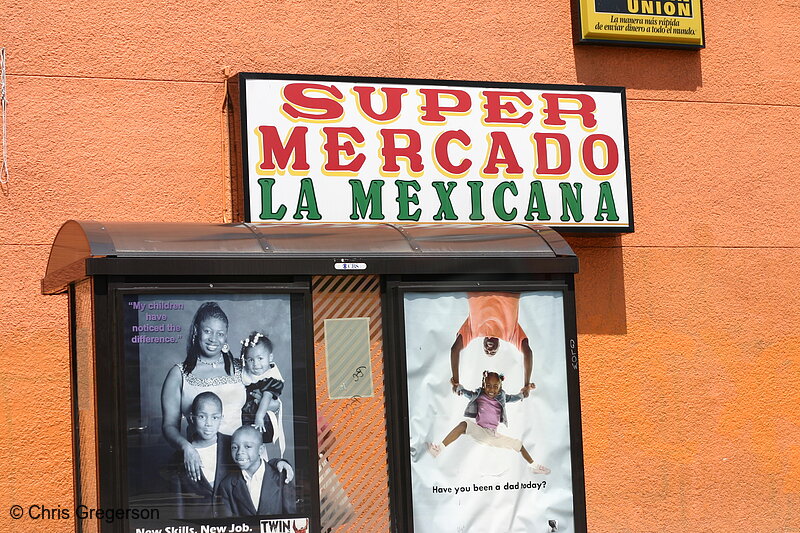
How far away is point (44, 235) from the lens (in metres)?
9.10

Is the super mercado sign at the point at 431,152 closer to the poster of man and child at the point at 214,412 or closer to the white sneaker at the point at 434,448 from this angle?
the poster of man and child at the point at 214,412

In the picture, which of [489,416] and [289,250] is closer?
[289,250]

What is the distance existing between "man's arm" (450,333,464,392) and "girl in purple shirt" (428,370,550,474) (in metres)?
0.05

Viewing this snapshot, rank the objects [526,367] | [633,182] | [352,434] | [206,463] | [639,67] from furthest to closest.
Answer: [639,67]
[633,182]
[526,367]
[352,434]
[206,463]

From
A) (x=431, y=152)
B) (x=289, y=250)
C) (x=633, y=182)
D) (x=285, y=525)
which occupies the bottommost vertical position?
(x=285, y=525)

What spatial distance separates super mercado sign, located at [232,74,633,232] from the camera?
9609mm

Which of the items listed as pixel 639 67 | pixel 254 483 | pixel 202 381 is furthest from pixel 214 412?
pixel 639 67

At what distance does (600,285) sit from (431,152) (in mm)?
2050

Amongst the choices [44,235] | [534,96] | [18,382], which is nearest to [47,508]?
[18,382]

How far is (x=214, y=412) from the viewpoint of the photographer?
267 inches

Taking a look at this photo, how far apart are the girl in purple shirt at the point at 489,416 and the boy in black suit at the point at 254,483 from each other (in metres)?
1.11

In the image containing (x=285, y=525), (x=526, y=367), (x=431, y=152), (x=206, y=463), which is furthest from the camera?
(x=431, y=152)

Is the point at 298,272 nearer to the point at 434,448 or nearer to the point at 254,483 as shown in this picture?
the point at 254,483

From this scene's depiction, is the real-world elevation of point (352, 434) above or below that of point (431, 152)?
below
